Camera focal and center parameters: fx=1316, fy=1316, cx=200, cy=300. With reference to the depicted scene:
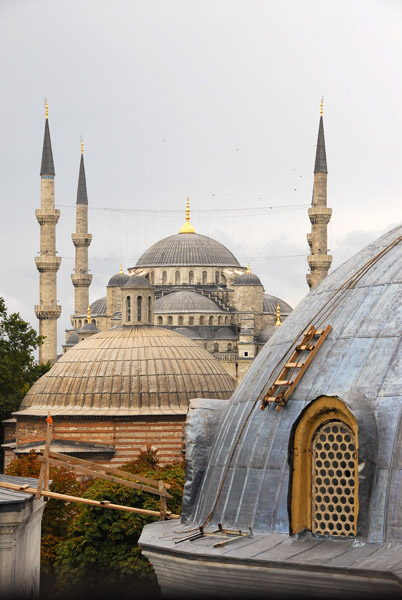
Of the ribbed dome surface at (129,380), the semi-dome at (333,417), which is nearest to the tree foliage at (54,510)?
the ribbed dome surface at (129,380)

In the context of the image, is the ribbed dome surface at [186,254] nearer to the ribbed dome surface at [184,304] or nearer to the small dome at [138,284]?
→ the ribbed dome surface at [184,304]

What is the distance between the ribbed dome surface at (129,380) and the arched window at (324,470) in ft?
104

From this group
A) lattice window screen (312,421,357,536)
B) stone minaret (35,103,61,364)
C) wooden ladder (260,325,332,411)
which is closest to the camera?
lattice window screen (312,421,357,536)

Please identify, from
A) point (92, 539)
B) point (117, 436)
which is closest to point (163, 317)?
point (117, 436)

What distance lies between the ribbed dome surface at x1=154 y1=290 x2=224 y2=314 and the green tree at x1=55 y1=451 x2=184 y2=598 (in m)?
58.2

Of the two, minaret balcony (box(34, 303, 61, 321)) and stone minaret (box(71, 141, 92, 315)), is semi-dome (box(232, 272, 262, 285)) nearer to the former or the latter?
stone minaret (box(71, 141, 92, 315))

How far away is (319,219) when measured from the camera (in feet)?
244

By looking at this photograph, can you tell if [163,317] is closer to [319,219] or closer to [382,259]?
[319,219]

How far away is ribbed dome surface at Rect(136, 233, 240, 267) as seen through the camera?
313ft

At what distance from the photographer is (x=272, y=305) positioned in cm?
9444

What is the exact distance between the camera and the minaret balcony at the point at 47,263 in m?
73.2

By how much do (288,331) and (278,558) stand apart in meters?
3.38

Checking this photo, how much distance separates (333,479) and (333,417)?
558 millimetres

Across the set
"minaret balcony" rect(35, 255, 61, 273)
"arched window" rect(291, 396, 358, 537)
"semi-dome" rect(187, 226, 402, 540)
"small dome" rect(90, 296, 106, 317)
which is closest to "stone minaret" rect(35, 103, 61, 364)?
"minaret balcony" rect(35, 255, 61, 273)
